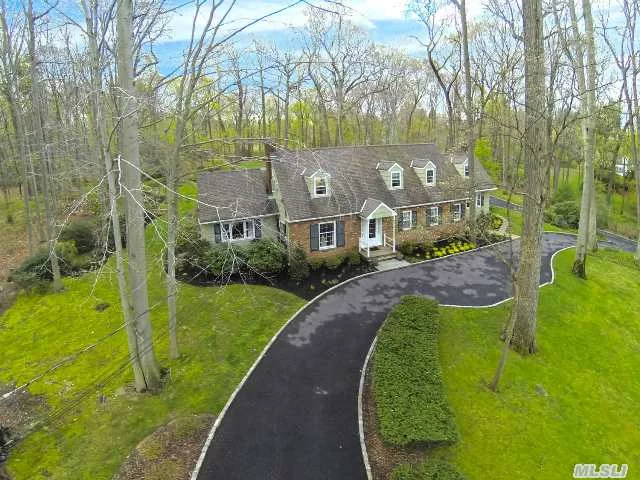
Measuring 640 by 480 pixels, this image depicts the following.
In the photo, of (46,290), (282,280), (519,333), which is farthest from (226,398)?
(46,290)

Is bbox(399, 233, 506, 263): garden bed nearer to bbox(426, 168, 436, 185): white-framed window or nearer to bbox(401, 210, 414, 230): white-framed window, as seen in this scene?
bbox(401, 210, 414, 230): white-framed window

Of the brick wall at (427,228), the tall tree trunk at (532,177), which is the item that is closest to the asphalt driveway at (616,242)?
the brick wall at (427,228)

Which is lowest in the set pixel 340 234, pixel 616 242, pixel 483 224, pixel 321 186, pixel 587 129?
pixel 616 242

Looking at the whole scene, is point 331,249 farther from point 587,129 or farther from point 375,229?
point 587,129

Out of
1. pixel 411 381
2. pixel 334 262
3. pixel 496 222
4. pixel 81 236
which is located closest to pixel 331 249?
pixel 334 262

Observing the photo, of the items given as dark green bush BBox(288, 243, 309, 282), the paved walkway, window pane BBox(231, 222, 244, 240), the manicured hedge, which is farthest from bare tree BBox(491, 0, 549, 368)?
window pane BBox(231, 222, 244, 240)

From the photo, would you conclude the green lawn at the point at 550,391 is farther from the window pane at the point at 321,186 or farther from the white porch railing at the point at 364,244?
the window pane at the point at 321,186
